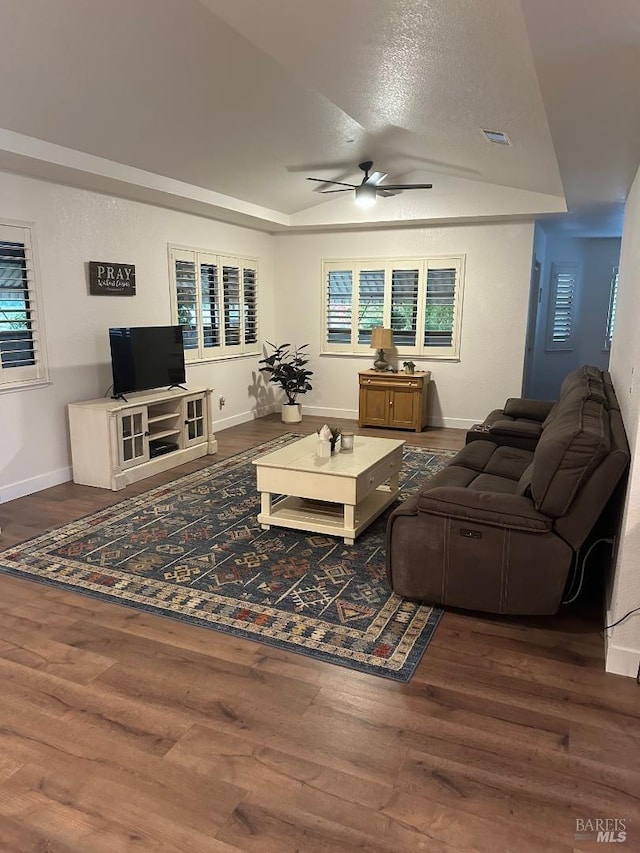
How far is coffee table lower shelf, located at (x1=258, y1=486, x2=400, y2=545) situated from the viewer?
144 inches

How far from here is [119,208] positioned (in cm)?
534

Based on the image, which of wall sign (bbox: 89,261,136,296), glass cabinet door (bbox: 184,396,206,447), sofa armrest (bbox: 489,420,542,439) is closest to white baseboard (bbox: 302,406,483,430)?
glass cabinet door (bbox: 184,396,206,447)

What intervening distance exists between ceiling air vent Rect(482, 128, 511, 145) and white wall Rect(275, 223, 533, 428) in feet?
7.93

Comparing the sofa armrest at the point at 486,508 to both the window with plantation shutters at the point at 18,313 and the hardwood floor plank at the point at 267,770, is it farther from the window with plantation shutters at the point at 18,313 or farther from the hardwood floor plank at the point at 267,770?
the window with plantation shutters at the point at 18,313

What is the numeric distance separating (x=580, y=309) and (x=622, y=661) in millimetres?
7914

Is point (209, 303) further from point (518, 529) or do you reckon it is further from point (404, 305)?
point (518, 529)

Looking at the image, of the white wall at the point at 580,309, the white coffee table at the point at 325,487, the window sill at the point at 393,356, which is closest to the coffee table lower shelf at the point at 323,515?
the white coffee table at the point at 325,487

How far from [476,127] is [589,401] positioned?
7.12 feet

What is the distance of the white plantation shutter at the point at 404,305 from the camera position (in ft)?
23.9

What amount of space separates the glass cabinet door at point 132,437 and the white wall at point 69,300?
0.56 meters

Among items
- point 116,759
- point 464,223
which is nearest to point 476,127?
point 464,223

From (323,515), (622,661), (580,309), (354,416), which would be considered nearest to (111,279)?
(323,515)

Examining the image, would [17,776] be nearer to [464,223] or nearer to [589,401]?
[589,401]

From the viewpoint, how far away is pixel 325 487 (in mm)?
3658
